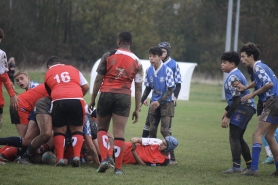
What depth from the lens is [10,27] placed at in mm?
43375

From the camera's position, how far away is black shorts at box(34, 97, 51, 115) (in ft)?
27.5

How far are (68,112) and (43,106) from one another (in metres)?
0.44

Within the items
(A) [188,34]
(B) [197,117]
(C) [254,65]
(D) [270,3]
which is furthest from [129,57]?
(A) [188,34]

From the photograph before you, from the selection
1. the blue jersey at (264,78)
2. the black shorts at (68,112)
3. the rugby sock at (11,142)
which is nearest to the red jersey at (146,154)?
the black shorts at (68,112)

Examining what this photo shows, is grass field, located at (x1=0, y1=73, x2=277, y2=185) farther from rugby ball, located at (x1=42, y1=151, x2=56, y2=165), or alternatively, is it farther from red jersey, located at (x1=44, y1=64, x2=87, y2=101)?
red jersey, located at (x1=44, y1=64, x2=87, y2=101)

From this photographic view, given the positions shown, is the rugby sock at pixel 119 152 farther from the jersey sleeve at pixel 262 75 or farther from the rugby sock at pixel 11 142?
the jersey sleeve at pixel 262 75

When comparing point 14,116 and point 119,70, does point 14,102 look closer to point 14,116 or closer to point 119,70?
point 14,116

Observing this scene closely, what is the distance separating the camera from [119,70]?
7855 millimetres

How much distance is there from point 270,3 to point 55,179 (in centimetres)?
2788

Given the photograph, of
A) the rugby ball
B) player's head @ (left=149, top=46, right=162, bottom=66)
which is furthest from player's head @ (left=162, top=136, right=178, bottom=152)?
the rugby ball

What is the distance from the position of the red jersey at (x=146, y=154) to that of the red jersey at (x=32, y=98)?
1695mm

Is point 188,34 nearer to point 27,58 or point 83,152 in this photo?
point 27,58

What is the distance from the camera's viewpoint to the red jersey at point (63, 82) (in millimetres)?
8234

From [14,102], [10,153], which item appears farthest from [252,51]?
[10,153]
